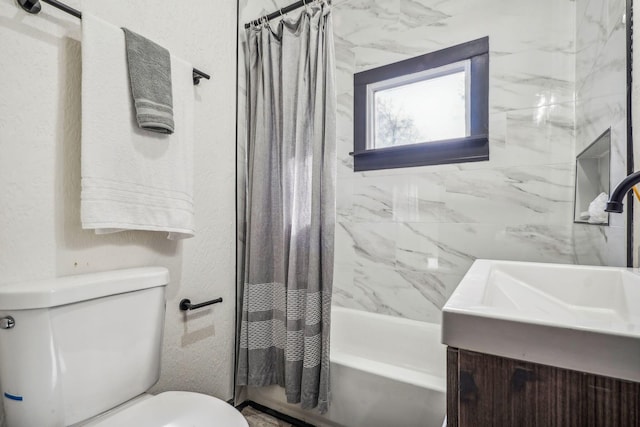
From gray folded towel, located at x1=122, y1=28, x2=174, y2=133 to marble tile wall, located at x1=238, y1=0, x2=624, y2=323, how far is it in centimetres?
60

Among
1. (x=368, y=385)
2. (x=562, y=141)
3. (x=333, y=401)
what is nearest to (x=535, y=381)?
(x=368, y=385)

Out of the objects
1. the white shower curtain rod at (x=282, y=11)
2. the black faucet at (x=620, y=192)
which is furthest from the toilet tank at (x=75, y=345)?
the white shower curtain rod at (x=282, y=11)

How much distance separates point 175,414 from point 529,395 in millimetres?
1015

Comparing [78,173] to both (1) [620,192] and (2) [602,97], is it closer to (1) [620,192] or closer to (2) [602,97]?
(1) [620,192]

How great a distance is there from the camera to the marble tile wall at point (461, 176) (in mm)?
1537

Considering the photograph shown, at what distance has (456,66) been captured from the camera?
1.80 metres

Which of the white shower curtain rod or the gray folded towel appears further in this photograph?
the white shower curtain rod

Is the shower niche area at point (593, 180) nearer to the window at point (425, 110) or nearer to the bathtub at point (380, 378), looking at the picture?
the window at point (425, 110)

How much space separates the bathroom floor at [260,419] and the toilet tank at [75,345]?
2.64 ft

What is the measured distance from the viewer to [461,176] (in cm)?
175

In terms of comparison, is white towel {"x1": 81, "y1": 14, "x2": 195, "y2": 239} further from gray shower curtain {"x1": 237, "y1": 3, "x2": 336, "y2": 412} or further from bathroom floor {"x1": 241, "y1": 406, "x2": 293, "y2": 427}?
bathroom floor {"x1": 241, "y1": 406, "x2": 293, "y2": 427}

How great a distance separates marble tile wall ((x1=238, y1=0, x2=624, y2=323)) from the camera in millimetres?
1537

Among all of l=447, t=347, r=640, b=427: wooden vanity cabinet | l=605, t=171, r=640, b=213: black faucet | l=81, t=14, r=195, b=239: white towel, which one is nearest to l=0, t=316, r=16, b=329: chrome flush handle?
l=81, t=14, r=195, b=239: white towel

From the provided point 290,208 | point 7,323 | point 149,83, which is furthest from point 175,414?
point 149,83
